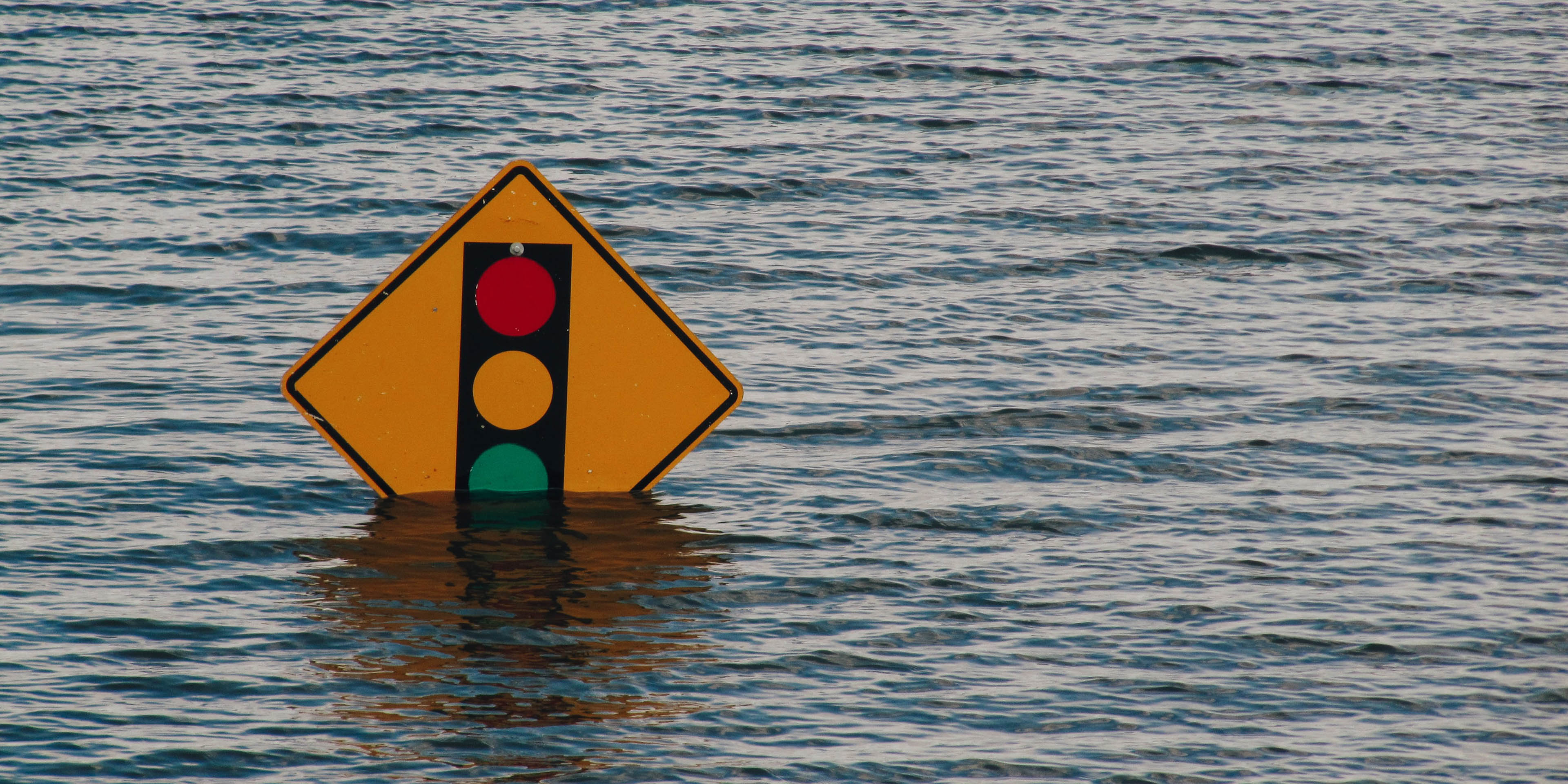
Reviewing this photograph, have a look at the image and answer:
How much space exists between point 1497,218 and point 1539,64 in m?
9.42

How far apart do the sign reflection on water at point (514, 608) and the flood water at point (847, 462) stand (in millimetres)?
25

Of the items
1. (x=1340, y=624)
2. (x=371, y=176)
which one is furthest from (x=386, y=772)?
(x=371, y=176)

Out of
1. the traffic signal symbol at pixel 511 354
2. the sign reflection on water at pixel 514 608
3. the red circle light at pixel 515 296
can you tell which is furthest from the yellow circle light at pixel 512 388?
the sign reflection on water at pixel 514 608

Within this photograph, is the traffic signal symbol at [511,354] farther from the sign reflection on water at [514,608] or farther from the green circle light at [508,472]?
the sign reflection on water at [514,608]

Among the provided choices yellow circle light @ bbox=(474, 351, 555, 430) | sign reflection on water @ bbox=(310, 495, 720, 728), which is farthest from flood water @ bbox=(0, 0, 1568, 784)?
yellow circle light @ bbox=(474, 351, 555, 430)

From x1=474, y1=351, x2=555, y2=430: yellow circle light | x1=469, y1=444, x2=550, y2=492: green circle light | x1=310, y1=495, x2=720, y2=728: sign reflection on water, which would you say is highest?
x1=474, y1=351, x2=555, y2=430: yellow circle light

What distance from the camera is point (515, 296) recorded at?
7.59 m

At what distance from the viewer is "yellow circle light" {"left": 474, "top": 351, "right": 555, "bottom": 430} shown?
24.9ft

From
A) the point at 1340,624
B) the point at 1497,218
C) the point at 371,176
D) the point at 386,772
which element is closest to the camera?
the point at 386,772

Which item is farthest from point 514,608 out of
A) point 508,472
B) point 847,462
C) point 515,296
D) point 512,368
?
point 847,462

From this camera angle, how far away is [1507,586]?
7.28 meters

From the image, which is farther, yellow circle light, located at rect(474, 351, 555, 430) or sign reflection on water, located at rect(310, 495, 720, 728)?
yellow circle light, located at rect(474, 351, 555, 430)

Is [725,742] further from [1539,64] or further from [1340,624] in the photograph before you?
[1539,64]

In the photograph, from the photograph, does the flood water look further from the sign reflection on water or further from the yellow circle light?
the yellow circle light
